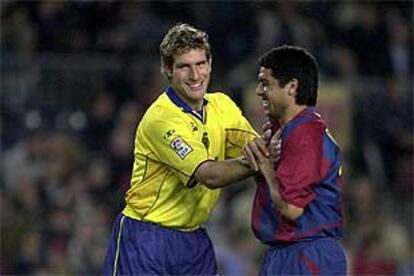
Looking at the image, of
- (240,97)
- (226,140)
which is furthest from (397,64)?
(226,140)

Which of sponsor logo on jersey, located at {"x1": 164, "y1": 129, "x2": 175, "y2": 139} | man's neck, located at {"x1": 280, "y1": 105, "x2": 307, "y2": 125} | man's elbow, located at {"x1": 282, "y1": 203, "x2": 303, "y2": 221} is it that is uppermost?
man's neck, located at {"x1": 280, "y1": 105, "x2": 307, "y2": 125}

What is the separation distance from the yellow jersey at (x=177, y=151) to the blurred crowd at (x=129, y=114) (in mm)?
3898

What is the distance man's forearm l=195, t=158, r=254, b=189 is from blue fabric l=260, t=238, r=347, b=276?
1.36 feet

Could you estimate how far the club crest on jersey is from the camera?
734 centimetres

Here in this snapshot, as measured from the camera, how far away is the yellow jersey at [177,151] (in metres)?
7.43

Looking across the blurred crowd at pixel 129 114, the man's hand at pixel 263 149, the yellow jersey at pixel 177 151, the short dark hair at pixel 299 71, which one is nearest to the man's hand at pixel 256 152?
the man's hand at pixel 263 149

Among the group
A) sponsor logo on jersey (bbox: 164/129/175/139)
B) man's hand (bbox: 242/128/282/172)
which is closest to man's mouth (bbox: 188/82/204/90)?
sponsor logo on jersey (bbox: 164/129/175/139)

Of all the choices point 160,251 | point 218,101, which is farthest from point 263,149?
point 160,251

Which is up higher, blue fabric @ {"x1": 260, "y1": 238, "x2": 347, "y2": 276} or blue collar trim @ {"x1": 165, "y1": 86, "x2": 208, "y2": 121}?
blue collar trim @ {"x1": 165, "y1": 86, "x2": 208, "y2": 121}

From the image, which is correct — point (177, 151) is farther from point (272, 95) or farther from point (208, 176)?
point (272, 95)

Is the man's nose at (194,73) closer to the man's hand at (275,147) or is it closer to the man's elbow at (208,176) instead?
the man's elbow at (208,176)

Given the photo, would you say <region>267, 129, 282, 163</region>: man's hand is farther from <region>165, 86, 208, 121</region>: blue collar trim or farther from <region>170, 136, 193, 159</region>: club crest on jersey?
<region>165, 86, 208, 121</region>: blue collar trim

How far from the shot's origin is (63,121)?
41.1 feet

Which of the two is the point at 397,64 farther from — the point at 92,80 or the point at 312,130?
the point at 312,130
